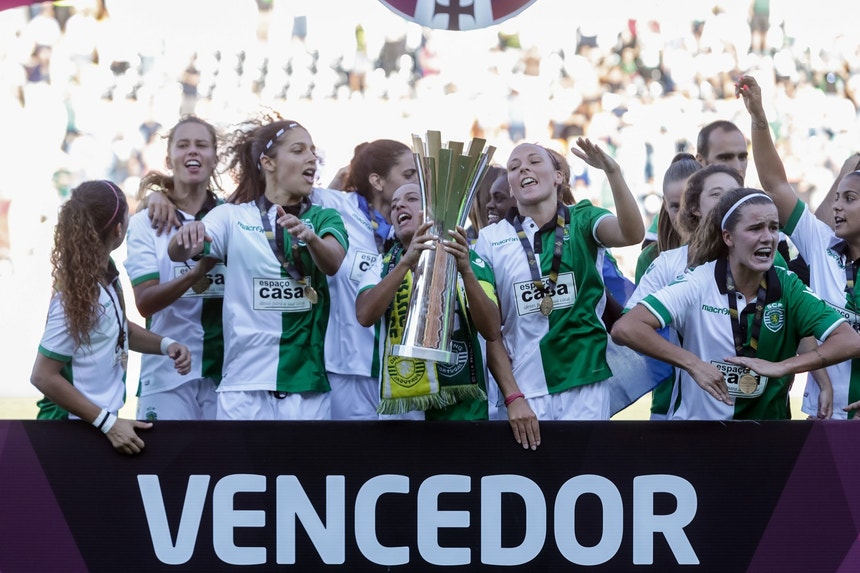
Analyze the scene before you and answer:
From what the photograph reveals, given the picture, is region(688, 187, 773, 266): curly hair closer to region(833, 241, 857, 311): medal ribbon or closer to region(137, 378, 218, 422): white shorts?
region(833, 241, 857, 311): medal ribbon

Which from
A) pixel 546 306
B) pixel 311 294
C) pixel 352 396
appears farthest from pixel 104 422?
pixel 546 306

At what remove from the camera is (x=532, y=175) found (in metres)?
4.22

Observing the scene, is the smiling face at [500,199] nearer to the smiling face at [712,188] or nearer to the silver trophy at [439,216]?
the smiling face at [712,188]

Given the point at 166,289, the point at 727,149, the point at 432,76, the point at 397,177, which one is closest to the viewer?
the point at 166,289

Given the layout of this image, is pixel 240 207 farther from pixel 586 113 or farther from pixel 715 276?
pixel 586 113

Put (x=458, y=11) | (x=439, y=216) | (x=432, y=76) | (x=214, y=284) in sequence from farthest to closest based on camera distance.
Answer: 1. (x=432, y=76)
2. (x=458, y=11)
3. (x=214, y=284)
4. (x=439, y=216)

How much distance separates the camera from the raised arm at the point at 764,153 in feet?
14.5

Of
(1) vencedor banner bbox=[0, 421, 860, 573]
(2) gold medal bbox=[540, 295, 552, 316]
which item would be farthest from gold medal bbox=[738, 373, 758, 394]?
(2) gold medal bbox=[540, 295, 552, 316]

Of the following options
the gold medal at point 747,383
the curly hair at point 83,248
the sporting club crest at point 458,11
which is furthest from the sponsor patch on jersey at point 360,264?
the sporting club crest at point 458,11

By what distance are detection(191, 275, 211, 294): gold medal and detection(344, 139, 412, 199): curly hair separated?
32.9 inches

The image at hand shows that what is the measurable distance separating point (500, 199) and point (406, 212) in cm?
101

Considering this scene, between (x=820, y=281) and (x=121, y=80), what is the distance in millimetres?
10110

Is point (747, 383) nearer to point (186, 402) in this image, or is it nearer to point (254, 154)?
point (254, 154)

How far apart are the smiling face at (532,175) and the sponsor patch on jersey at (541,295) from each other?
0.33 m
